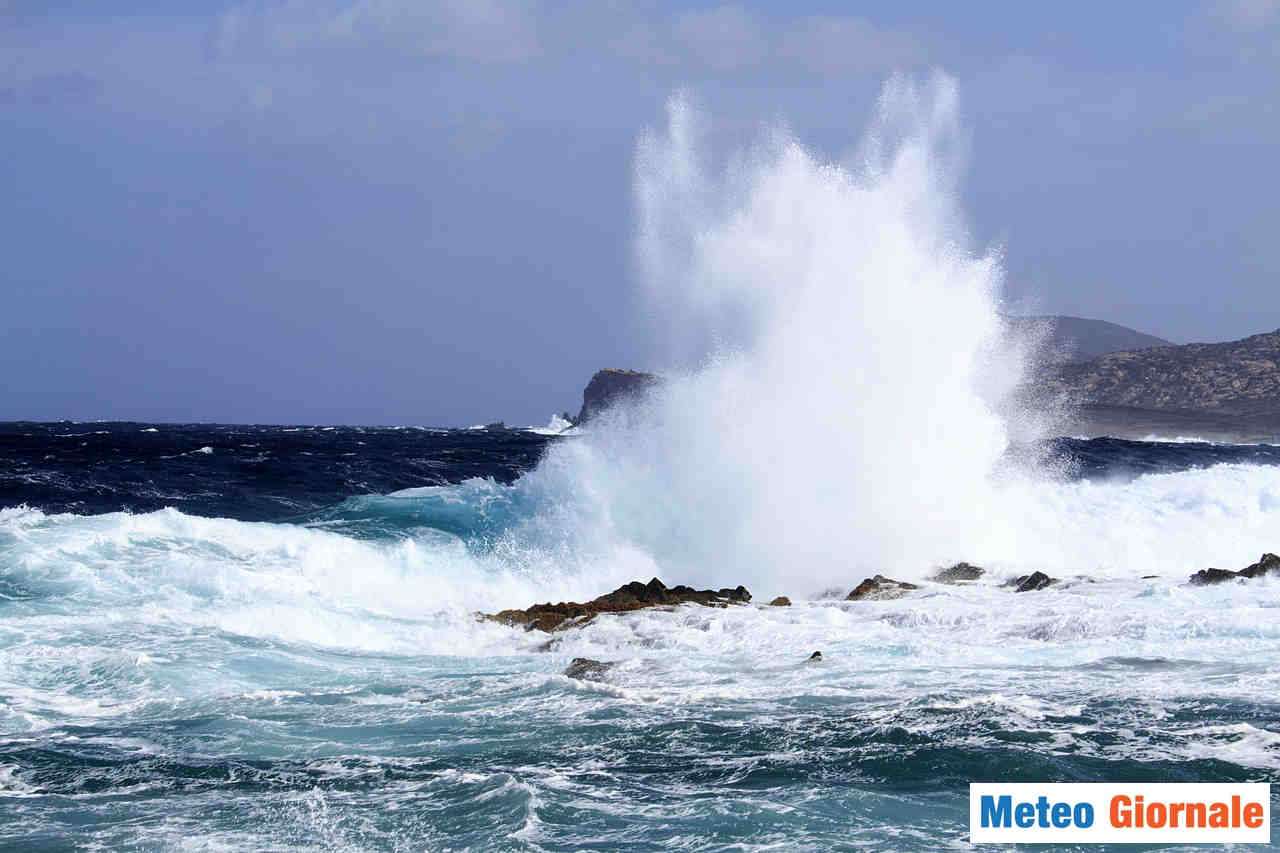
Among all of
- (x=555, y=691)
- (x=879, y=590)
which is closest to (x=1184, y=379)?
(x=879, y=590)

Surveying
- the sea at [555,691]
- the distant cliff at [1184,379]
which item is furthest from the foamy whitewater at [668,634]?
the distant cliff at [1184,379]

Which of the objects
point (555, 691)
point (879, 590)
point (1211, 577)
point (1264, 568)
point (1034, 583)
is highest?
point (1264, 568)

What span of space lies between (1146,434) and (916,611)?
7159 cm

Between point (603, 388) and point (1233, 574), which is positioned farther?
point (603, 388)

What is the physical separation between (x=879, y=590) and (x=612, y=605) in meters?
4.06

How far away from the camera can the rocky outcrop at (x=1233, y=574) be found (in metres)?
16.4

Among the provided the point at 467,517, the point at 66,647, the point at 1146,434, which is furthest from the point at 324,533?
the point at 1146,434

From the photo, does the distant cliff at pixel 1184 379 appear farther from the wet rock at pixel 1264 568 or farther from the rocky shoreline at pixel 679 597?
the rocky shoreline at pixel 679 597

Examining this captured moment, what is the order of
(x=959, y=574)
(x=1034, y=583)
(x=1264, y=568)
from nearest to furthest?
(x=1264, y=568)
(x=1034, y=583)
(x=959, y=574)

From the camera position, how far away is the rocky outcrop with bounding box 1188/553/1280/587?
16.4 metres

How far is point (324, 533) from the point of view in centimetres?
2125

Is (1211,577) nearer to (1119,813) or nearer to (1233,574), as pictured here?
(1233,574)

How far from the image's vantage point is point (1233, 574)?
1669 cm


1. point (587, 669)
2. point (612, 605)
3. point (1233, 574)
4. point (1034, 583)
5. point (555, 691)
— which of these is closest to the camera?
point (555, 691)
